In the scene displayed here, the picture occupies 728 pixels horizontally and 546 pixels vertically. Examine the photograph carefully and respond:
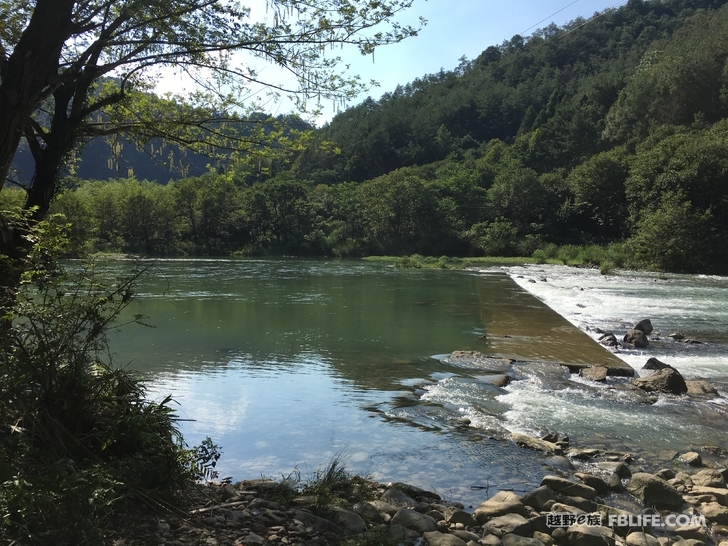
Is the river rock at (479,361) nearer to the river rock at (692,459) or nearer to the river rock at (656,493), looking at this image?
the river rock at (692,459)

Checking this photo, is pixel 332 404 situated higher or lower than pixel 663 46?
lower

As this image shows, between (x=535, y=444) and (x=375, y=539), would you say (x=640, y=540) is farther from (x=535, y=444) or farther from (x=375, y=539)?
(x=535, y=444)

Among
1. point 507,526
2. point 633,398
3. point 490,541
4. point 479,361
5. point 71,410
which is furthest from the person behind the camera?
point 479,361

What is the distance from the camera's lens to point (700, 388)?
420 inches

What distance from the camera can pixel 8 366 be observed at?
4289 mm

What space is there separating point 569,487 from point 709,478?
178cm

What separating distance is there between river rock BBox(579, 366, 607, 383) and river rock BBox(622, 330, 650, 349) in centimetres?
370

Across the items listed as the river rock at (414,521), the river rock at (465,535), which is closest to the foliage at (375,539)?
the river rock at (414,521)

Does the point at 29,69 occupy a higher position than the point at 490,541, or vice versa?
the point at 29,69

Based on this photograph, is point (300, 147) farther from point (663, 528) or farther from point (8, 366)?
point (663, 528)

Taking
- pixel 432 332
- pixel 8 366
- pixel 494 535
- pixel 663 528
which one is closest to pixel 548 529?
pixel 494 535

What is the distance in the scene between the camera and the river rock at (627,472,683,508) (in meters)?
5.93

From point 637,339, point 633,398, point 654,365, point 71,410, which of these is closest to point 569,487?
point 633,398

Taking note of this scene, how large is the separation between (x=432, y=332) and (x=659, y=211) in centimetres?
3298
